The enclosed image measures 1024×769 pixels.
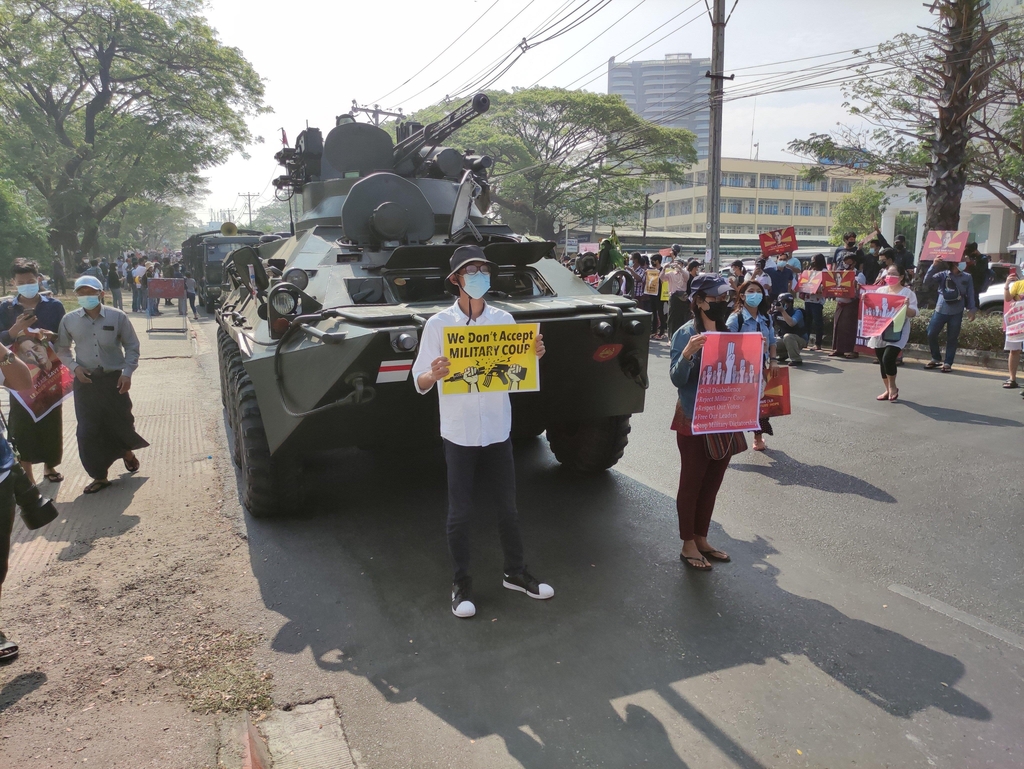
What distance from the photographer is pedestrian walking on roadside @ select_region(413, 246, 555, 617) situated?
3793 mm

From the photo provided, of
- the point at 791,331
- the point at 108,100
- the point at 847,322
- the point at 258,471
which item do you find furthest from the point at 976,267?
the point at 108,100

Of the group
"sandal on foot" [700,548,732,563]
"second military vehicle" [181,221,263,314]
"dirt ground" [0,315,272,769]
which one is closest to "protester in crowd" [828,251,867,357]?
"sandal on foot" [700,548,732,563]

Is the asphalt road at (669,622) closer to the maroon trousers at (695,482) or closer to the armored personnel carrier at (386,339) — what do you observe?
the maroon trousers at (695,482)

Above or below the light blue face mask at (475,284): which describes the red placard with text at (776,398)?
below

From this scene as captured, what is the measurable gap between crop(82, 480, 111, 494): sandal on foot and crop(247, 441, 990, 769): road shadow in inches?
69.0

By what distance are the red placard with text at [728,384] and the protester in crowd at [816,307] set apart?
921 centimetres

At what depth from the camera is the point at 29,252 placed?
24922 millimetres

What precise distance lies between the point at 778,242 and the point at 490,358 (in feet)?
37.4

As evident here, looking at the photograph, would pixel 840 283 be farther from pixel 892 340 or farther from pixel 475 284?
pixel 475 284

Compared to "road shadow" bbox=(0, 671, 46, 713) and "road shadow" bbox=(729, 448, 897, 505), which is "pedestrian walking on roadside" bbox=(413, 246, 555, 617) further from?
"road shadow" bbox=(729, 448, 897, 505)

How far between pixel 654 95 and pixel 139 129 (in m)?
177

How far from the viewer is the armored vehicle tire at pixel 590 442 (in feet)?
19.6

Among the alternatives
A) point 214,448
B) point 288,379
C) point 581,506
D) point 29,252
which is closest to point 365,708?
point 288,379

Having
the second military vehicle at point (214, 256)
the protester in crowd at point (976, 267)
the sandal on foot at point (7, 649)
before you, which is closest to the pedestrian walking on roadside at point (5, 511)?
the sandal on foot at point (7, 649)
